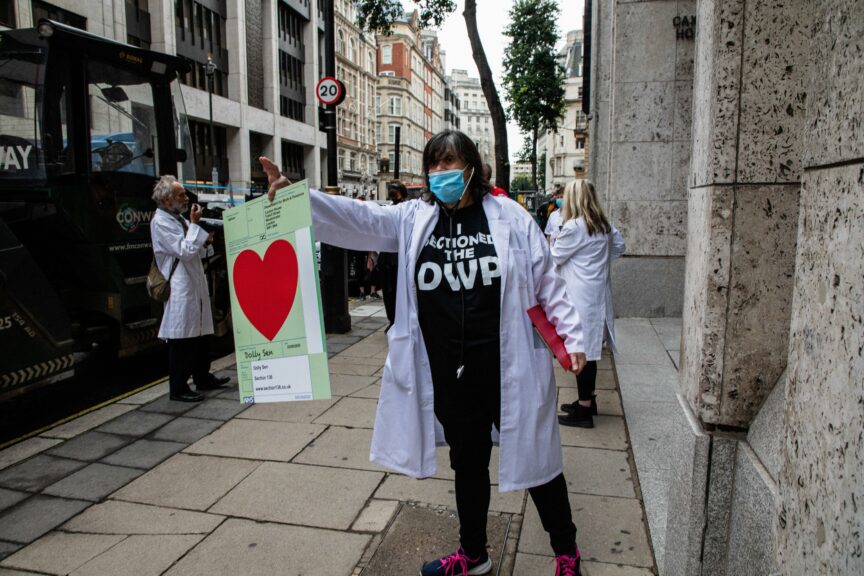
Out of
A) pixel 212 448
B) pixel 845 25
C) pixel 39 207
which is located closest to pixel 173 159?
pixel 39 207

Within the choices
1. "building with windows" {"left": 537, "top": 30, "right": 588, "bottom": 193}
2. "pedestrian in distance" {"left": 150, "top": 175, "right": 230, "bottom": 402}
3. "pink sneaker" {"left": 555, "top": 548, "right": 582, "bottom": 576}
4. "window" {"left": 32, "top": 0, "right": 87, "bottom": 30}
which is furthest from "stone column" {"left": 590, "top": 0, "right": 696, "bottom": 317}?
"building with windows" {"left": 537, "top": 30, "right": 588, "bottom": 193}

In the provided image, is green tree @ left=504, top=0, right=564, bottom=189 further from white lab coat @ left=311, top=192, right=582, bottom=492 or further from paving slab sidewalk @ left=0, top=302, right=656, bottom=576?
white lab coat @ left=311, top=192, right=582, bottom=492

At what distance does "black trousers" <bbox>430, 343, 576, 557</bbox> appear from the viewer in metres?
2.58

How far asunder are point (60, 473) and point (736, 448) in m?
3.92

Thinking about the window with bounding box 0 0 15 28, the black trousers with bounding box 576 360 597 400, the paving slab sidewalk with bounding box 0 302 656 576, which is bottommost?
the paving slab sidewalk with bounding box 0 302 656 576

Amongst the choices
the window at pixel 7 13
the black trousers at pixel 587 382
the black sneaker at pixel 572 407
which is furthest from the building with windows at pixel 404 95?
the black trousers at pixel 587 382

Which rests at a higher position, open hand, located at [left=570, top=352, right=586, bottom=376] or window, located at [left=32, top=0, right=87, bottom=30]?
window, located at [left=32, top=0, right=87, bottom=30]

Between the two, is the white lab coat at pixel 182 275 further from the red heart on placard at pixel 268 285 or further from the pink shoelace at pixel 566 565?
the pink shoelace at pixel 566 565

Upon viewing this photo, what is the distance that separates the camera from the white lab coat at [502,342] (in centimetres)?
252

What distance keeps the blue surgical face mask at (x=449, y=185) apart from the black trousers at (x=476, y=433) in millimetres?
628

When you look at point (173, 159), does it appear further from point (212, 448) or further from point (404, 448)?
point (404, 448)

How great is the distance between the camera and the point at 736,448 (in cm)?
228

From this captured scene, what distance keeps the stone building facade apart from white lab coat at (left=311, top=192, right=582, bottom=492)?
1.76 feet

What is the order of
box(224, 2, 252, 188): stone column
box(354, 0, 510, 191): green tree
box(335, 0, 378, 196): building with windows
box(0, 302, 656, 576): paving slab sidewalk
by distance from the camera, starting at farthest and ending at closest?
box(335, 0, 378, 196): building with windows, box(224, 2, 252, 188): stone column, box(354, 0, 510, 191): green tree, box(0, 302, 656, 576): paving slab sidewalk
